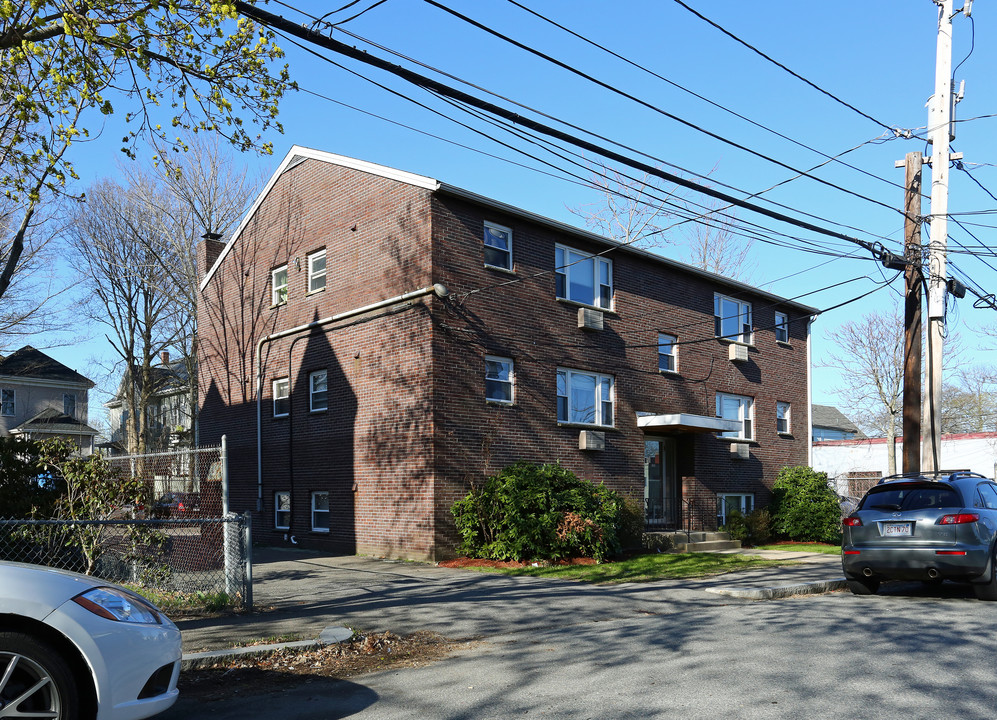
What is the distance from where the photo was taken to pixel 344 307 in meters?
19.3

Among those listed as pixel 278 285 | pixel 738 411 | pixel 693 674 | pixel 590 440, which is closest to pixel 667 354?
pixel 738 411

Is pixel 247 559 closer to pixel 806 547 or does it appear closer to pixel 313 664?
pixel 313 664

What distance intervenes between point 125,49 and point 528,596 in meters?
8.51

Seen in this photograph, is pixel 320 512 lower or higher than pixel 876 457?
higher

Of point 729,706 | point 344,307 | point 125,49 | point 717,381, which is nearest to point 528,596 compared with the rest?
point 729,706

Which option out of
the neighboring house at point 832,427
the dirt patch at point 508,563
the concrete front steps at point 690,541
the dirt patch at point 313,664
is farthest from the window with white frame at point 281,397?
the neighboring house at point 832,427

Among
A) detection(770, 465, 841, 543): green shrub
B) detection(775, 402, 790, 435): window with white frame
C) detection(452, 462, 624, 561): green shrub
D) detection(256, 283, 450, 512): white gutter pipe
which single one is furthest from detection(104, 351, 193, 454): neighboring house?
detection(770, 465, 841, 543): green shrub

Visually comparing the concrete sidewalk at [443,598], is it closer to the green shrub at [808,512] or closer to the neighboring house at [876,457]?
the green shrub at [808,512]

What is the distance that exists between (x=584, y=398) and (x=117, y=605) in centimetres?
1565

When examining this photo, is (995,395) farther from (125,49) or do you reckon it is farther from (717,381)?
(125,49)

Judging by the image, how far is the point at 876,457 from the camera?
158ft

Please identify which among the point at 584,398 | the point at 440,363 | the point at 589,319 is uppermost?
the point at 589,319

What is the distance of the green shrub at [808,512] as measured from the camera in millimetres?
23547

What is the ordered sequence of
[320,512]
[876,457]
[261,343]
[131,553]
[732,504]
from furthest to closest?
[876,457], [732,504], [261,343], [320,512], [131,553]
